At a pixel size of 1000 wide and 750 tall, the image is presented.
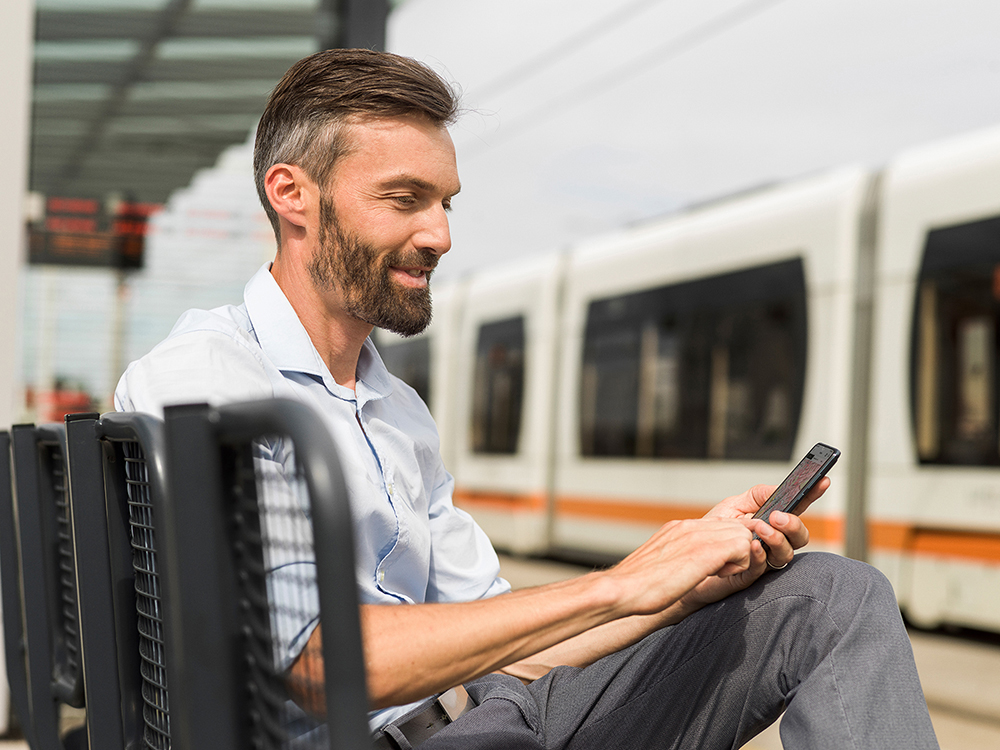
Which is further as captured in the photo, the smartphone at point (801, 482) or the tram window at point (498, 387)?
the tram window at point (498, 387)

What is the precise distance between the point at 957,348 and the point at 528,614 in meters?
5.99

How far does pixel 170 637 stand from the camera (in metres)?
0.80

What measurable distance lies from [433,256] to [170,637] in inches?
31.0

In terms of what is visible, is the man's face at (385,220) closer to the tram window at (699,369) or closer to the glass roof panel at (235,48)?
the glass roof panel at (235,48)

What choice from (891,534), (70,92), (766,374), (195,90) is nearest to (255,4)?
(195,90)

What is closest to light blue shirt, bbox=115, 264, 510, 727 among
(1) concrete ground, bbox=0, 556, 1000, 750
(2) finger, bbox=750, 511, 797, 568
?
(2) finger, bbox=750, 511, 797, 568

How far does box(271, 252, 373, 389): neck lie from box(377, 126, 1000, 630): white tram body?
1987 millimetres

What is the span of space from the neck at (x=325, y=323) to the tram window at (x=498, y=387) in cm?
837

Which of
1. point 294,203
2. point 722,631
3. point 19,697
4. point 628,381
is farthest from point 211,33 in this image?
point 628,381

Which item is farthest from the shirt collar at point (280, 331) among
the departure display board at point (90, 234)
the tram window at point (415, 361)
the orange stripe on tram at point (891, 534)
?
the tram window at point (415, 361)

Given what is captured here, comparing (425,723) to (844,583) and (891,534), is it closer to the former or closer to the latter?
(844,583)

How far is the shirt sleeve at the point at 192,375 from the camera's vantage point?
113cm

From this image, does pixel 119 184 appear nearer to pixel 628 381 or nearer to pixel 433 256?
pixel 433 256

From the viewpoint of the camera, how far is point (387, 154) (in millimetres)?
1409
